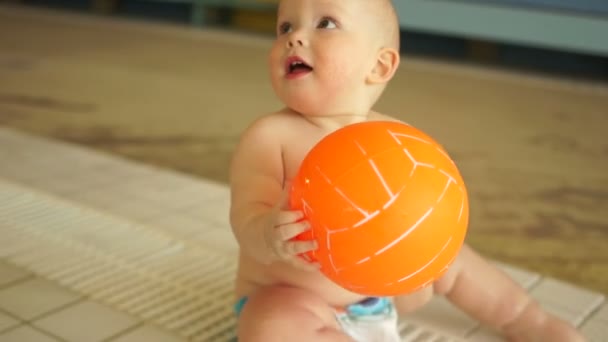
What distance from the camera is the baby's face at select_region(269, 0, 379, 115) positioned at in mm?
696

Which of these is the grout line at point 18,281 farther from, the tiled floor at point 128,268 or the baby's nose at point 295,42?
the baby's nose at point 295,42

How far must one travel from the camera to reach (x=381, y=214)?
60 centimetres

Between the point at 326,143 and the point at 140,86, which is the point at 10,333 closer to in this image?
the point at 326,143

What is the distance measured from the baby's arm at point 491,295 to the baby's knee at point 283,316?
0.18 metres

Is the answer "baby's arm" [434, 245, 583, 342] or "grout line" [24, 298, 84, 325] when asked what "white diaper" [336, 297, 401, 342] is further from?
"grout line" [24, 298, 84, 325]

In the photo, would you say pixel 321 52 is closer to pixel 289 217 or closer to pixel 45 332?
pixel 289 217

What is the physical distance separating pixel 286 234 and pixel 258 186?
0.10m

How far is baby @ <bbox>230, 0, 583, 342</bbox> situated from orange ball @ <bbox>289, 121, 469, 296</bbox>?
41 millimetres

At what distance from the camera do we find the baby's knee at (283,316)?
26.9 inches

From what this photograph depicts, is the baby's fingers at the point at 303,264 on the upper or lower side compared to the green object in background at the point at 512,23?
upper

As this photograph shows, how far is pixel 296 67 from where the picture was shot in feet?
2.32

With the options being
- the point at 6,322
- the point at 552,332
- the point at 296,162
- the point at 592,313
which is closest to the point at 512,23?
the point at 592,313

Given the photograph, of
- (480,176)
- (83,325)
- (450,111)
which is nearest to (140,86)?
(450,111)

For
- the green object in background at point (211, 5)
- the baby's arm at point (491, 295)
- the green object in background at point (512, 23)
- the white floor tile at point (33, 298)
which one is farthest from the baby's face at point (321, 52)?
the green object in background at point (211, 5)
